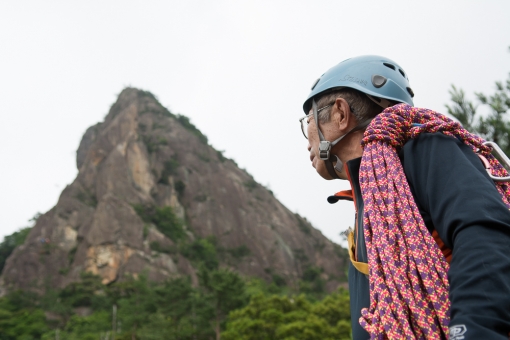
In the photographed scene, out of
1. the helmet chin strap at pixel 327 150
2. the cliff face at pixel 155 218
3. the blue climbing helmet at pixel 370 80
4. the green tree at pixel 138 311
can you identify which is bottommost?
the helmet chin strap at pixel 327 150

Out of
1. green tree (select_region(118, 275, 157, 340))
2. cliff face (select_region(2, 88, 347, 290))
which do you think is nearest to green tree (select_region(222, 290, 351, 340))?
green tree (select_region(118, 275, 157, 340))

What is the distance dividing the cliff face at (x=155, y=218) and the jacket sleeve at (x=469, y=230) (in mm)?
42387

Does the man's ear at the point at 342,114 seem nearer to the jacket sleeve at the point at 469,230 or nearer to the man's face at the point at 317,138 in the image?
the man's face at the point at 317,138

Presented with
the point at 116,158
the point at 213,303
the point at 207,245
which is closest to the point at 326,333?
the point at 213,303

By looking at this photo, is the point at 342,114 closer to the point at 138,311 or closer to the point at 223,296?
the point at 223,296

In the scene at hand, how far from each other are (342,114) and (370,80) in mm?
177

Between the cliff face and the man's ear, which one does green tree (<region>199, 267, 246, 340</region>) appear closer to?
the cliff face

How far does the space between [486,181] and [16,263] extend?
174 feet

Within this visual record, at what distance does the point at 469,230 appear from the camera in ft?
3.67

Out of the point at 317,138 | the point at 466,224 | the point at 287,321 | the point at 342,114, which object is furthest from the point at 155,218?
the point at 466,224

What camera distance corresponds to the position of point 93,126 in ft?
235

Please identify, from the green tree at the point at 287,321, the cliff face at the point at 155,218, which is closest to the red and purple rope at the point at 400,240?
the green tree at the point at 287,321

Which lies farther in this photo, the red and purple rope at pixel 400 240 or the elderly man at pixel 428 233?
the red and purple rope at pixel 400 240

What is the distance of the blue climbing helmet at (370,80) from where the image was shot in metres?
1.88
